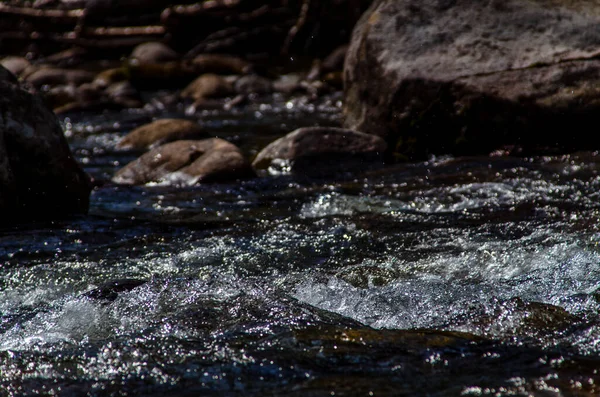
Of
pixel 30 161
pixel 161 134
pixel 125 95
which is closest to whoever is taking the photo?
pixel 30 161

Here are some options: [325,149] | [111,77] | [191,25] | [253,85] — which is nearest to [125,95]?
[111,77]

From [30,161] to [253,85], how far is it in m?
9.40

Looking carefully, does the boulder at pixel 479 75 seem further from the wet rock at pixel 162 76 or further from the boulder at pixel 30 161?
the wet rock at pixel 162 76

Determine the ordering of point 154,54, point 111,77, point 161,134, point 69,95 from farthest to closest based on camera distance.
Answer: point 154,54
point 111,77
point 69,95
point 161,134

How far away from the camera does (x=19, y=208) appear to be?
211 inches

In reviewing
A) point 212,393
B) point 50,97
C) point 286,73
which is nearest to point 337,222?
point 212,393

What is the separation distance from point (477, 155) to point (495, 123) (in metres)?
0.32

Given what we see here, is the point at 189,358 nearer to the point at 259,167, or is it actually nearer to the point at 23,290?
the point at 23,290

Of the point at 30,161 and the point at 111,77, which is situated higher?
the point at 30,161

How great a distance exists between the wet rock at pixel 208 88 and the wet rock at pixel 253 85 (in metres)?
0.17

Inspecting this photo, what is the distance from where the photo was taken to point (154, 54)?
18562 millimetres

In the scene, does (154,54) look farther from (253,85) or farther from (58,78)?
(253,85)

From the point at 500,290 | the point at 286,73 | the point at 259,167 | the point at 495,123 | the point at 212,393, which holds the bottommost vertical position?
the point at 286,73

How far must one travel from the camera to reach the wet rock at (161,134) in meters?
8.98
